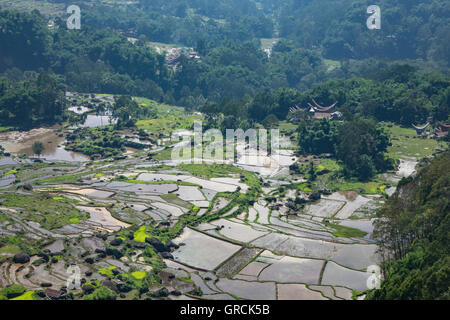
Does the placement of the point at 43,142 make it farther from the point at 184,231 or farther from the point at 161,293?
the point at 161,293

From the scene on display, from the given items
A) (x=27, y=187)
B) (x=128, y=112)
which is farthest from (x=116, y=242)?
(x=128, y=112)

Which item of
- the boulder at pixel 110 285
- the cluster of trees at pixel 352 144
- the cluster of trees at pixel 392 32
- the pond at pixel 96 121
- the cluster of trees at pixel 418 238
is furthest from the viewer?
the cluster of trees at pixel 392 32

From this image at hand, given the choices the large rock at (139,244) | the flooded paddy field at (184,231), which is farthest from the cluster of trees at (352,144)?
the large rock at (139,244)

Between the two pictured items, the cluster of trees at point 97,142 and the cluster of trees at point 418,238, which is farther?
the cluster of trees at point 97,142

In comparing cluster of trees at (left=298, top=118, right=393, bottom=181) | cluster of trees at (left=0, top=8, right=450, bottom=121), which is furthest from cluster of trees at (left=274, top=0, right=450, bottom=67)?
cluster of trees at (left=298, top=118, right=393, bottom=181)

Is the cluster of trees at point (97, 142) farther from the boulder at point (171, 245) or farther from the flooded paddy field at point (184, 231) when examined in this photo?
the boulder at point (171, 245)
